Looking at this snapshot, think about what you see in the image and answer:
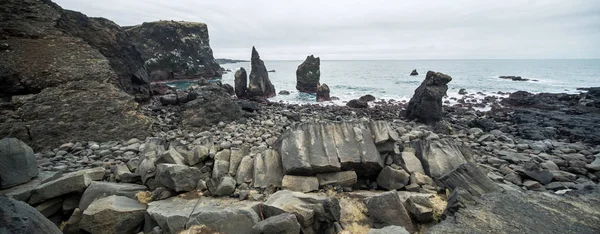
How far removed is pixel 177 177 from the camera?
17.0ft

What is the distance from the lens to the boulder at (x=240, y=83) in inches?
1286

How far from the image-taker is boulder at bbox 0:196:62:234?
8.34 feet

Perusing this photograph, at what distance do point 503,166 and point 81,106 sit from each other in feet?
49.4

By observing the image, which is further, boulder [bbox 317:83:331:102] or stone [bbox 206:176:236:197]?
boulder [bbox 317:83:331:102]

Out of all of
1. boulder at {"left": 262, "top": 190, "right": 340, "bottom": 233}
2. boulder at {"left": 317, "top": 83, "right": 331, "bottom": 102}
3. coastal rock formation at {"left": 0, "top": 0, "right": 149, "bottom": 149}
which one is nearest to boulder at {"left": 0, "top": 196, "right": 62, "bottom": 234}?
boulder at {"left": 262, "top": 190, "right": 340, "bottom": 233}

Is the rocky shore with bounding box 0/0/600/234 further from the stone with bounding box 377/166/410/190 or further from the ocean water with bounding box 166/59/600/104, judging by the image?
the ocean water with bounding box 166/59/600/104

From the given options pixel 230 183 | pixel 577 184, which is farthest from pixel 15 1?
pixel 577 184

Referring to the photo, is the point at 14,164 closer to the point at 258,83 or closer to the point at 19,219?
the point at 19,219

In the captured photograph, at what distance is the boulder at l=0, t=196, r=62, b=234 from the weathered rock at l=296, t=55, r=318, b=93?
136 ft

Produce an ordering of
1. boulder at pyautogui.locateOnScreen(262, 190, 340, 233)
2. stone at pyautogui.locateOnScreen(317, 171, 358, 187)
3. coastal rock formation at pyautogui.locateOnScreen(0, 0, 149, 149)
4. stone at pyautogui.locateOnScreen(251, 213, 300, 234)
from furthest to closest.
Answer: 1. coastal rock formation at pyautogui.locateOnScreen(0, 0, 149, 149)
2. stone at pyautogui.locateOnScreen(317, 171, 358, 187)
3. boulder at pyautogui.locateOnScreen(262, 190, 340, 233)
4. stone at pyautogui.locateOnScreen(251, 213, 300, 234)

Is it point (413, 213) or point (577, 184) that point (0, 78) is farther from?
point (577, 184)

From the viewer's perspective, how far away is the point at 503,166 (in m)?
7.67

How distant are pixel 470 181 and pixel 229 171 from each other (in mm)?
5276

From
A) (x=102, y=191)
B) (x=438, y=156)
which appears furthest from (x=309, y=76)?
(x=102, y=191)
